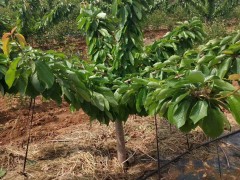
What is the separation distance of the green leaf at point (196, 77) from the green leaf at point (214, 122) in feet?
0.44

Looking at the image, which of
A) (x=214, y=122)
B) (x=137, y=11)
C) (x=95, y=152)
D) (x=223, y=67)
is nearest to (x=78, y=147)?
(x=95, y=152)

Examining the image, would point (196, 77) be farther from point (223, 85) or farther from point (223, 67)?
point (223, 67)

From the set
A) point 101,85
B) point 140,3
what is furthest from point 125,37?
point 101,85

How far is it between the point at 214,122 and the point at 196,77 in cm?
21

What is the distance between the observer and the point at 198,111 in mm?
1226

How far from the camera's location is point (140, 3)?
104 inches

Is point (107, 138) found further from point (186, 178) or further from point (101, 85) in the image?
point (101, 85)

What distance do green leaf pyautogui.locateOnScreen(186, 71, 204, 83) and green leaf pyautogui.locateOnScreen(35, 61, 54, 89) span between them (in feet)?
2.44

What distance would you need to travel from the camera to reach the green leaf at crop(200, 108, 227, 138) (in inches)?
48.8

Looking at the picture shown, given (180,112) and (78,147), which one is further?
(78,147)

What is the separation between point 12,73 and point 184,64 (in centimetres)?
94

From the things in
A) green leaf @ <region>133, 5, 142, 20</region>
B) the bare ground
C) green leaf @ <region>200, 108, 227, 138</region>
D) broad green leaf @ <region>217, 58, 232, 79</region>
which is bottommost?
the bare ground

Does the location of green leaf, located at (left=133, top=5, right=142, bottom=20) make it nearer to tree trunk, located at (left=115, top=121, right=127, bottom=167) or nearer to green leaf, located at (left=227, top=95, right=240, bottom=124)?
tree trunk, located at (left=115, top=121, right=127, bottom=167)

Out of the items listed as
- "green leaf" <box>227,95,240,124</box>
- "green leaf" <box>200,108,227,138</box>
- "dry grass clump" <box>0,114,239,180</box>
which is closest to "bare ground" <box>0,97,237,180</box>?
"dry grass clump" <box>0,114,239,180</box>
